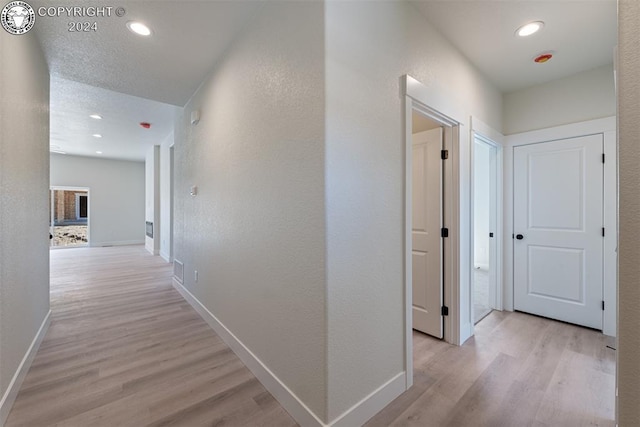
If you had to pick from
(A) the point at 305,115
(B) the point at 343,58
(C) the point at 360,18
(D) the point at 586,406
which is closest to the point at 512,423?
(D) the point at 586,406

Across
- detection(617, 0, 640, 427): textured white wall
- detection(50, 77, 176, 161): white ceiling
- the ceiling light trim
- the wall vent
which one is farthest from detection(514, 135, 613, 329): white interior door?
detection(50, 77, 176, 161): white ceiling

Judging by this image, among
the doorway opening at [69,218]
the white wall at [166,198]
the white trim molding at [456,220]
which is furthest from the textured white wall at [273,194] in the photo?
the doorway opening at [69,218]

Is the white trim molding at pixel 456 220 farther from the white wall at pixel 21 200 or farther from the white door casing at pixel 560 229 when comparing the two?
the white wall at pixel 21 200

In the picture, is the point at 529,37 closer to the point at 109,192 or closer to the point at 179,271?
the point at 179,271

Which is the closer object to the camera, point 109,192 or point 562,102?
point 562,102

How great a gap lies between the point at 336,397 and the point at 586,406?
1.63m

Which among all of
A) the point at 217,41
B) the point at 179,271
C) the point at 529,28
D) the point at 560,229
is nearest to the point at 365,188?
the point at 217,41

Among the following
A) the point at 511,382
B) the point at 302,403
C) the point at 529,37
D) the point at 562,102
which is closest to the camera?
the point at 302,403

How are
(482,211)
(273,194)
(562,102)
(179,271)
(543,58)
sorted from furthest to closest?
(482,211), (179,271), (562,102), (543,58), (273,194)

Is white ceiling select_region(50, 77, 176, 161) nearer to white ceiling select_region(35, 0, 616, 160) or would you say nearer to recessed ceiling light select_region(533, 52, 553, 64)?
white ceiling select_region(35, 0, 616, 160)

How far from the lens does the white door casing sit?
8.87 ft

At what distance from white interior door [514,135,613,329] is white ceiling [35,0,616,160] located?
2.98 feet

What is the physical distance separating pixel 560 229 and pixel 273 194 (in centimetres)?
321

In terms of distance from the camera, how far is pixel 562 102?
289 cm
